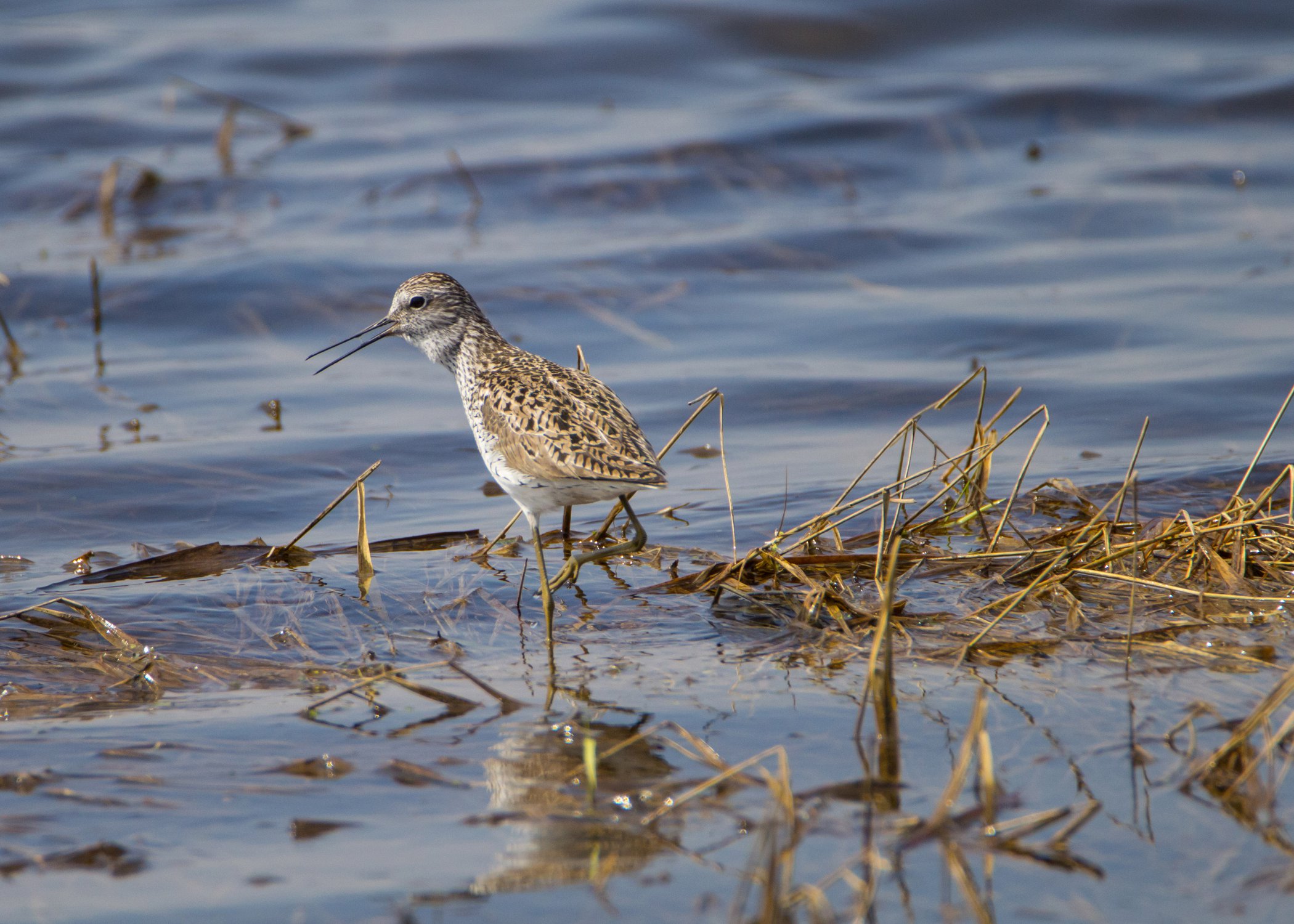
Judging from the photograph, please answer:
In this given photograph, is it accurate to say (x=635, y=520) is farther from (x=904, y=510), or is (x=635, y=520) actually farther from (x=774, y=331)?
(x=774, y=331)

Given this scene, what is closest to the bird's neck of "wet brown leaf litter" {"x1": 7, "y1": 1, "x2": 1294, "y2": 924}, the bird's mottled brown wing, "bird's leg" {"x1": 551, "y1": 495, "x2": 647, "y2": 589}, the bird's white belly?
the bird's mottled brown wing

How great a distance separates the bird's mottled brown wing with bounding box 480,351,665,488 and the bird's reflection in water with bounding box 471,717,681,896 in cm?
110

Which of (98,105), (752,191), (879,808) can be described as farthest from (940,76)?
(879,808)

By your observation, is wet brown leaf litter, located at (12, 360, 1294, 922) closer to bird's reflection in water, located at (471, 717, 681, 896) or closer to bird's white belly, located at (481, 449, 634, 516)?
bird's reflection in water, located at (471, 717, 681, 896)

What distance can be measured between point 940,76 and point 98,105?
32.0 ft

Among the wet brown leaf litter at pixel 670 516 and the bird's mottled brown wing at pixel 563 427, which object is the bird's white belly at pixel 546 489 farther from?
the wet brown leaf litter at pixel 670 516

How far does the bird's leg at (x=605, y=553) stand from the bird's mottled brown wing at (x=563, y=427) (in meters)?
0.29

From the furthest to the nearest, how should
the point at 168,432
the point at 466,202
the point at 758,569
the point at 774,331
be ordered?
the point at 466,202
the point at 774,331
the point at 168,432
the point at 758,569

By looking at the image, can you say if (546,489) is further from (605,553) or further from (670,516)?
(670,516)

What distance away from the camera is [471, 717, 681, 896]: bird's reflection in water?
10.4ft

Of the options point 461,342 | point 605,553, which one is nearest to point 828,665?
point 605,553

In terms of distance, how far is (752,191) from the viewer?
42.4ft

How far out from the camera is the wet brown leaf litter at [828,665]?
10.3 feet

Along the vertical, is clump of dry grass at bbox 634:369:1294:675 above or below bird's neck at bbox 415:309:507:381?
below
